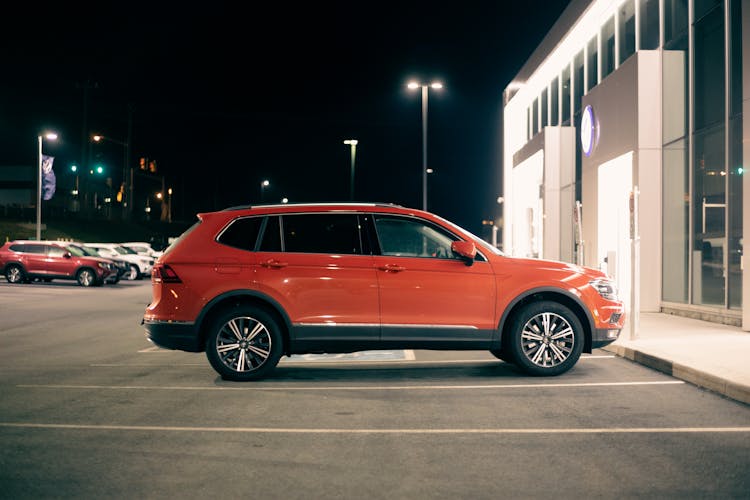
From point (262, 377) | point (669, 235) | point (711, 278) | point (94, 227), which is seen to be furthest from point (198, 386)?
point (94, 227)

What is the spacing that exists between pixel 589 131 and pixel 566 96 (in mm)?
7530

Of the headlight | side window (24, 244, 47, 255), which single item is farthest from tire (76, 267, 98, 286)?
the headlight

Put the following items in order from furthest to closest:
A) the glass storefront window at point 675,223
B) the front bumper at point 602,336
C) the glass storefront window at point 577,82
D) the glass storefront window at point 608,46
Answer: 1. the glass storefront window at point 577,82
2. the glass storefront window at point 608,46
3. the glass storefront window at point 675,223
4. the front bumper at point 602,336

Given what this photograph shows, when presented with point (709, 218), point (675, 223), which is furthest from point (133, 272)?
point (709, 218)

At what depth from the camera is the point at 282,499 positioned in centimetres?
455

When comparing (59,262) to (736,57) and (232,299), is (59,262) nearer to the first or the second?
(232,299)

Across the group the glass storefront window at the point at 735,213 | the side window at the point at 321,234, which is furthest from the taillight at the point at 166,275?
the glass storefront window at the point at 735,213

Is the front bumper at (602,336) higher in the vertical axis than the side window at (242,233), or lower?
lower

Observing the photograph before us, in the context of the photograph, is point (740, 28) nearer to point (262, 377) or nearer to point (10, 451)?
point (262, 377)

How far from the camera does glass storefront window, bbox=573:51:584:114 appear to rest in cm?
2678

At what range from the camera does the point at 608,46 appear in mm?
23094

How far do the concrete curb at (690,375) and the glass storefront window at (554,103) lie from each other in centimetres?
2082

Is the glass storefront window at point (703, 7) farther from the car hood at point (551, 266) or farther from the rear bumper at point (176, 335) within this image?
the rear bumper at point (176, 335)

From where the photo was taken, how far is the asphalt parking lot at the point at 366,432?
488cm
